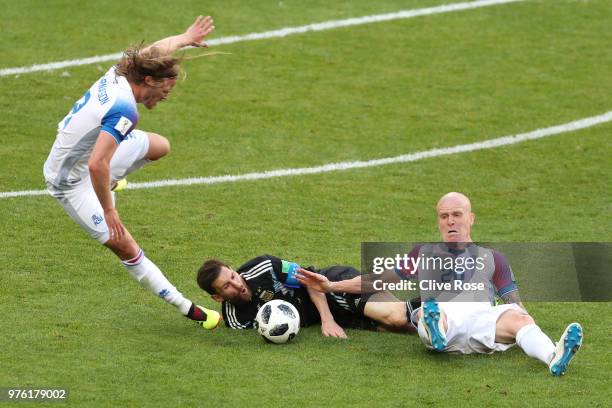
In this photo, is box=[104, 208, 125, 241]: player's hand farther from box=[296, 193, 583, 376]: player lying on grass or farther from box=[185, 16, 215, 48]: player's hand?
box=[185, 16, 215, 48]: player's hand

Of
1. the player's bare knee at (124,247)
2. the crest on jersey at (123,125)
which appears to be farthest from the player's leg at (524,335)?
the crest on jersey at (123,125)

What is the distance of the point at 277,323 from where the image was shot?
8977 millimetres

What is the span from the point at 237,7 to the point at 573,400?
1208 centimetres

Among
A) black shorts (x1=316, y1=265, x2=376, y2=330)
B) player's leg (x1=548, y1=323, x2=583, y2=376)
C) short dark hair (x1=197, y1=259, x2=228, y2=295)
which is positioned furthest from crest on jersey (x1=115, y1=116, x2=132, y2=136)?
player's leg (x1=548, y1=323, x2=583, y2=376)

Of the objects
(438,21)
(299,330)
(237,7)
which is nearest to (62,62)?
(237,7)

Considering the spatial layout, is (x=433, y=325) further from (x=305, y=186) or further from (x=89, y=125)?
(x=305, y=186)

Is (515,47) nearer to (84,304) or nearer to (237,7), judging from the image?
(237,7)

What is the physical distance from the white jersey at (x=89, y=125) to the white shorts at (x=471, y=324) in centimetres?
263

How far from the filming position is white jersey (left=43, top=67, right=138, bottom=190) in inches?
344

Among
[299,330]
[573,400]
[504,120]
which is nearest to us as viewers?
[573,400]

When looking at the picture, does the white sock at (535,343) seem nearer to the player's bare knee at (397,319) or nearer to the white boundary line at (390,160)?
the player's bare knee at (397,319)

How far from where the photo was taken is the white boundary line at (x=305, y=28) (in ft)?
53.9

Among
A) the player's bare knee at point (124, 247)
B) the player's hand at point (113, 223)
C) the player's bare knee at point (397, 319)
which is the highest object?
the player's hand at point (113, 223)

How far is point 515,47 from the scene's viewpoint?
707 inches
